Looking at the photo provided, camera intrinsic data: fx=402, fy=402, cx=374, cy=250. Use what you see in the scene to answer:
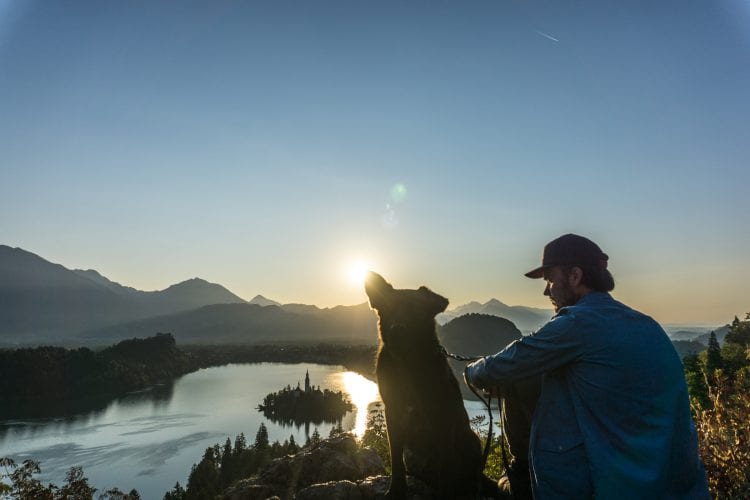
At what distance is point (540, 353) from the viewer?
2.44 metres

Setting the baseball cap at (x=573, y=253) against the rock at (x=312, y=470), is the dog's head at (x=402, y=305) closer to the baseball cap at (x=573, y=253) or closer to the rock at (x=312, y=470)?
the baseball cap at (x=573, y=253)

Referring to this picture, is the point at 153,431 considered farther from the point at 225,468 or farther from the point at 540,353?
the point at 540,353

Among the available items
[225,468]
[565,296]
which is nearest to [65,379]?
[225,468]

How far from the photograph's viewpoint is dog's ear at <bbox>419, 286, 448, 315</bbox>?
3.78m

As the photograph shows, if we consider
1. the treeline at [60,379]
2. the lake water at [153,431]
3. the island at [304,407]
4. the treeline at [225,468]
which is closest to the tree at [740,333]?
the lake water at [153,431]

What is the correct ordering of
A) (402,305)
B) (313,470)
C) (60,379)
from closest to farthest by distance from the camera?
(402,305) < (313,470) < (60,379)

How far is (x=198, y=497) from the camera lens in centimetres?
3706

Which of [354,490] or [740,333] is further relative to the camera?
[740,333]

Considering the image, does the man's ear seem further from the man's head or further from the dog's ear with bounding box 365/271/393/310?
the dog's ear with bounding box 365/271/393/310

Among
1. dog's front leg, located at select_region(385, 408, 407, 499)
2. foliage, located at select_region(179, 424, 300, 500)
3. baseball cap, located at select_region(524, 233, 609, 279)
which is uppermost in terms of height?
baseball cap, located at select_region(524, 233, 609, 279)

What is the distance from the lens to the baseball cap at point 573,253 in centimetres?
273

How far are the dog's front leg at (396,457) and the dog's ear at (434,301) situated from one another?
1042 millimetres

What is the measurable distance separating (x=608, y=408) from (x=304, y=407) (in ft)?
355

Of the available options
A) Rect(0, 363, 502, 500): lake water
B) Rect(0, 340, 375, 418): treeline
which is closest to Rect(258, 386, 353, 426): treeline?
Rect(0, 363, 502, 500): lake water
